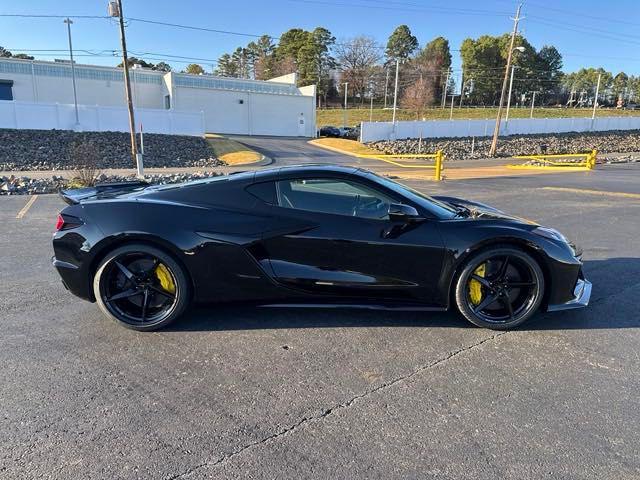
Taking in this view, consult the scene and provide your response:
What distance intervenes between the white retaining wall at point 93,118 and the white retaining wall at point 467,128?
54.3ft

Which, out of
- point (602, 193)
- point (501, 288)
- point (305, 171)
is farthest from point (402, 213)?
point (602, 193)

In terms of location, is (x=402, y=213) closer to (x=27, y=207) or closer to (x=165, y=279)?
(x=165, y=279)

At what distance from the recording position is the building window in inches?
1774

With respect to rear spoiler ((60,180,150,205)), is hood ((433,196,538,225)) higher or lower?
lower

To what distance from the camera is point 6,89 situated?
4559cm

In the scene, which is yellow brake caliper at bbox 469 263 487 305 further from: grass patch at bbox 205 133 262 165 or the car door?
grass patch at bbox 205 133 262 165

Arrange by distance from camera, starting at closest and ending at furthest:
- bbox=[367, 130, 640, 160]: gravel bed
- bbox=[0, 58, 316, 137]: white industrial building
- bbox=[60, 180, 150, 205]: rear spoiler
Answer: bbox=[60, 180, 150, 205]: rear spoiler < bbox=[367, 130, 640, 160]: gravel bed < bbox=[0, 58, 316, 137]: white industrial building

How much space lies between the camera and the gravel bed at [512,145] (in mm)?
38344

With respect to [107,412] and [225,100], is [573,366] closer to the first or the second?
[107,412]

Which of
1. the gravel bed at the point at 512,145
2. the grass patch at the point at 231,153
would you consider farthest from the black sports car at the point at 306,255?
the gravel bed at the point at 512,145

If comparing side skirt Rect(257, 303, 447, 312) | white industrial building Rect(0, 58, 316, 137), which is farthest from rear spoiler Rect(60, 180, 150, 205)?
white industrial building Rect(0, 58, 316, 137)

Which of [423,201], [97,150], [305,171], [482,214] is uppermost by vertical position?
[305,171]

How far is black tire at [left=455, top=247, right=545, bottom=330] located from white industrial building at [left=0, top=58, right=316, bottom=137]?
4423 cm

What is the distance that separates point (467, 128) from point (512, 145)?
6.97m
